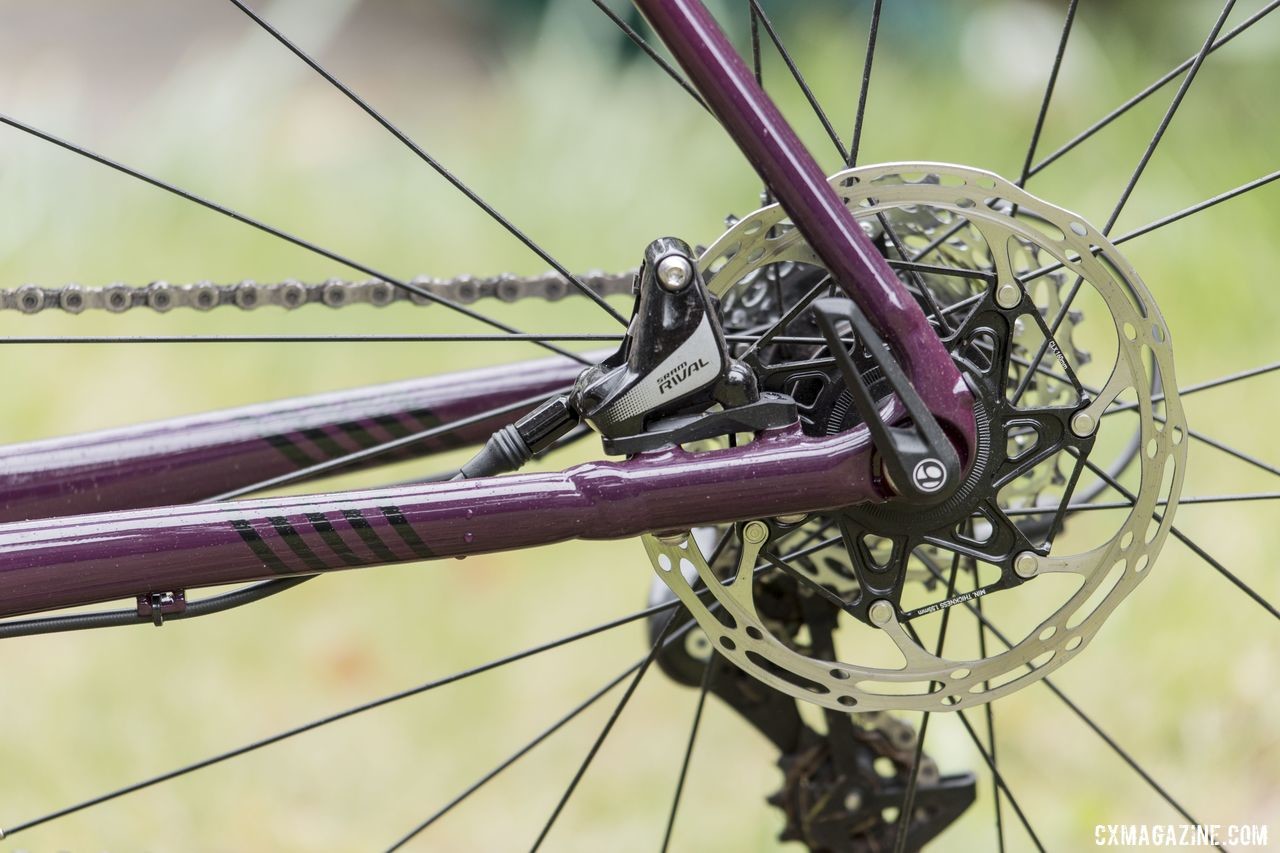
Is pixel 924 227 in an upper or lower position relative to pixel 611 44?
lower

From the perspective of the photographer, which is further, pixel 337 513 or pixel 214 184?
pixel 214 184

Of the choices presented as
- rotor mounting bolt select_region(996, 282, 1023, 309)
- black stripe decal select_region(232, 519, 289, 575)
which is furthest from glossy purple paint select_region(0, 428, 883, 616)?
rotor mounting bolt select_region(996, 282, 1023, 309)

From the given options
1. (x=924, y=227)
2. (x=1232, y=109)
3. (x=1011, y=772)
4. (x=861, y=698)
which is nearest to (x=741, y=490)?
(x=861, y=698)

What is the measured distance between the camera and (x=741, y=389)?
83 centimetres

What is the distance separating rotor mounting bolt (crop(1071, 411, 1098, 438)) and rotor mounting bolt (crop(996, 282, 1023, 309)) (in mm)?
79

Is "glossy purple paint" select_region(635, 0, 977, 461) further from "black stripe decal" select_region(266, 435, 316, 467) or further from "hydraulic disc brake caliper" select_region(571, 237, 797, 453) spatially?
"black stripe decal" select_region(266, 435, 316, 467)

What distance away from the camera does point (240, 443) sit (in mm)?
990

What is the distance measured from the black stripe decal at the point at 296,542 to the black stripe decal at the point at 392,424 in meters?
0.24

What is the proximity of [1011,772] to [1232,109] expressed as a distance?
1.38m

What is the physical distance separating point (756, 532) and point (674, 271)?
167 mm

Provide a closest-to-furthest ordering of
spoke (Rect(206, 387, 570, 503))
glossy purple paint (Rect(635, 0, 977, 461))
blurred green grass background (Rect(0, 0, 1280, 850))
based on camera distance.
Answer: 1. glossy purple paint (Rect(635, 0, 977, 461))
2. spoke (Rect(206, 387, 570, 503))
3. blurred green grass background (Rect(0, 0, 1280, 850))

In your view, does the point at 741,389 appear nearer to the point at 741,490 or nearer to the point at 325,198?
the point at 741,490

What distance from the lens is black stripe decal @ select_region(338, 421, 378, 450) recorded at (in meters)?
1.02

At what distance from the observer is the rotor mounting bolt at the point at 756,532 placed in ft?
2.80
